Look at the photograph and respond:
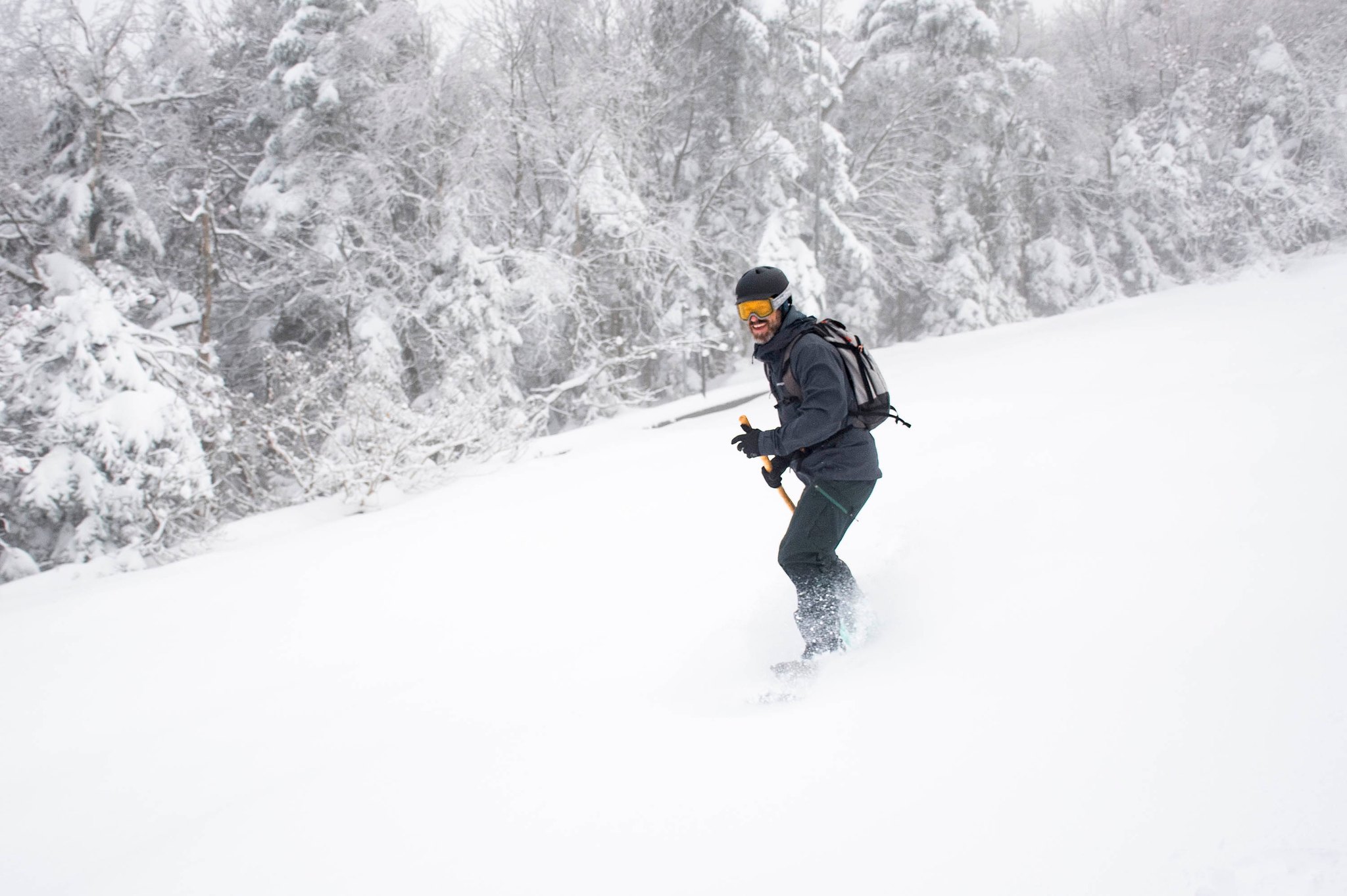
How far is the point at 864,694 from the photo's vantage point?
278cm

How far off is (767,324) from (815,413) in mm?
475

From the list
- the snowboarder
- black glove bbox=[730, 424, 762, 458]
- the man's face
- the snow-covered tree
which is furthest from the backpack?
the snow-covered tree

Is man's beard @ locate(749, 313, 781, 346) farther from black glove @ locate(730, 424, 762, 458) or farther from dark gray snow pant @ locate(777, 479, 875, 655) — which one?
dark gray snow pant @ locate(777, 479, 875, 655)

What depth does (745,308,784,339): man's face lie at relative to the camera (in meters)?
3.27

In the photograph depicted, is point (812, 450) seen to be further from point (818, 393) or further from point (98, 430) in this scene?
point (98, 430)

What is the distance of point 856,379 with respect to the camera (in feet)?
10.6

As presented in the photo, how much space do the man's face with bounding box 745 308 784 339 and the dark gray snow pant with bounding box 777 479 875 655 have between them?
28.0 inches

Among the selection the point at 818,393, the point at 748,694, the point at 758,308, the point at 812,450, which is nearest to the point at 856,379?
the point at 818,393

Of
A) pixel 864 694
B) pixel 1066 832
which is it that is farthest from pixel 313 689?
pixel 1066 832

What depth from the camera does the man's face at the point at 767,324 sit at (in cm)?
327

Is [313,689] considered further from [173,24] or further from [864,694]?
[173,24]

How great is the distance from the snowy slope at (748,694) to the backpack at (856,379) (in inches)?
39.3

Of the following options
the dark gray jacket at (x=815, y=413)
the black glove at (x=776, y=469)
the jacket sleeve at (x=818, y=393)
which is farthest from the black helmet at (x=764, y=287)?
the black glove at (x=776, y=469)

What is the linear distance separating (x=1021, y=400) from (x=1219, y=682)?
5535 mm
